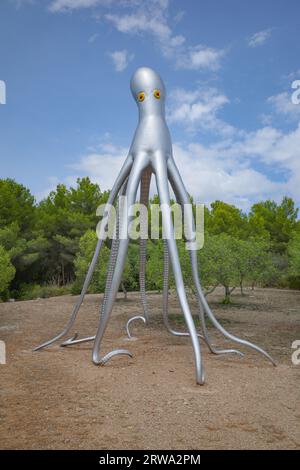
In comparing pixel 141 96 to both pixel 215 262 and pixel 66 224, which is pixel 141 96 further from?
pixel 66 224

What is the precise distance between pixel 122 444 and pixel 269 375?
2934mm

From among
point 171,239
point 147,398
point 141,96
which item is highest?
point 141,96

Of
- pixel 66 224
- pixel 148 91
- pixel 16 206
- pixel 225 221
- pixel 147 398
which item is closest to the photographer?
pixel 147 398

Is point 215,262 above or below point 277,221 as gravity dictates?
below

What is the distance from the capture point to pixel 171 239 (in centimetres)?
562

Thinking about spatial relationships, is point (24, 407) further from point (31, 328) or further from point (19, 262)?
point (19, 262)

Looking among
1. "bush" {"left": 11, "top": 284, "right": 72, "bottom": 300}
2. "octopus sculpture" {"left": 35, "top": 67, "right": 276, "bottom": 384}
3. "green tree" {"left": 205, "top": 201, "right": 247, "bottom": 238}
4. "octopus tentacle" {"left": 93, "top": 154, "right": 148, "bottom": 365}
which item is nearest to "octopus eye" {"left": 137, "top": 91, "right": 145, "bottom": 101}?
"octopus sculpture" {"left": 35, "top": 67, "right": 276, "bottom": 384}

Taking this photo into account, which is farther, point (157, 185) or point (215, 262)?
point (215, 262)

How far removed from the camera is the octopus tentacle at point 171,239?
529 cm

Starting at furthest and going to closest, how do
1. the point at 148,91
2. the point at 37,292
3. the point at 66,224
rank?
1. the point at 66,224
2. the point at 37,292
3. the point at 148,91

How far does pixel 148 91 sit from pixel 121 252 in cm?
255

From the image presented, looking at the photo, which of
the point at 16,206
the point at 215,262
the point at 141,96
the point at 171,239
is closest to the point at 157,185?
the point at 171,239

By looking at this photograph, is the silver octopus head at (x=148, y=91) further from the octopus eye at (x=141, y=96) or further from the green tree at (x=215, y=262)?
the green tree at (x=215, y=262)

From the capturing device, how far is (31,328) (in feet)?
31.7
